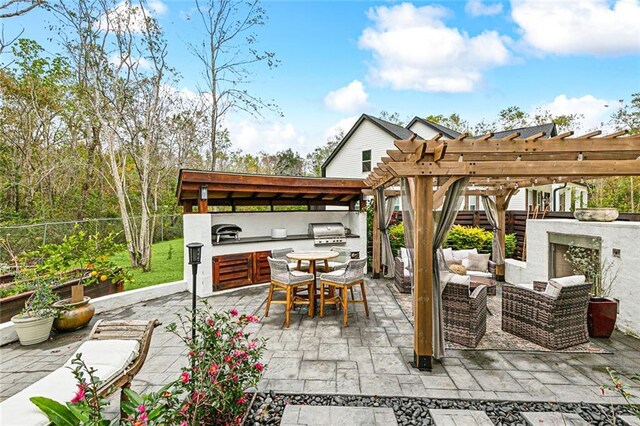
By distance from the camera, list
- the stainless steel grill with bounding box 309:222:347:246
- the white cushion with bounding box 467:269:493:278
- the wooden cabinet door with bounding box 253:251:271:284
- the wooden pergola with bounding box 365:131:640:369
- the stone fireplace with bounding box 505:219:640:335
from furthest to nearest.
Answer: the stainless steel grill with bounding box 309:222:347:246, the wooden cabinet door with bounding box 253:251:271:284, the white cushion with bounding box 467:269:493:278, the stone fireplace with bounding box 505:219:640:335, the wooden pergola with bounding box 365:131:640:369

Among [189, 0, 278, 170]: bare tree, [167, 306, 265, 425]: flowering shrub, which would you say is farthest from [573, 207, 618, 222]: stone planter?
[189, 0, 278, 170]: bare tree

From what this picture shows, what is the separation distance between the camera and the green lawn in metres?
7.14

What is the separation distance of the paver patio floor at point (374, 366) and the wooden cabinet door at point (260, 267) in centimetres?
223

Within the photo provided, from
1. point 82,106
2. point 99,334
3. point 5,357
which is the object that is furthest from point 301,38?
point 5,357

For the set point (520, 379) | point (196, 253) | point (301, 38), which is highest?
point (301, 38)

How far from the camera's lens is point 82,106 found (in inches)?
324

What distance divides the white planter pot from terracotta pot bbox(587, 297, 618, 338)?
723 centimetres

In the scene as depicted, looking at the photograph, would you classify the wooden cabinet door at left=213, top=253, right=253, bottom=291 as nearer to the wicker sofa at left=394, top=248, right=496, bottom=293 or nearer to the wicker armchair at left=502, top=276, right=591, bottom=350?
the wicker sofa at left=394, top=248, right=496, bottom=293

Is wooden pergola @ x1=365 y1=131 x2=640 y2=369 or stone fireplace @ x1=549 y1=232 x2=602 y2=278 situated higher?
wooden pergola @ x1=365 y1=131 x2=640 y2=369

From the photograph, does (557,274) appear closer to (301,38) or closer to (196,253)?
(196,253)

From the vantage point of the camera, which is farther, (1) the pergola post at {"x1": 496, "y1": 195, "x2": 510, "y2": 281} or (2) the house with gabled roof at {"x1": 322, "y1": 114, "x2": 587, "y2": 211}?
(2) the house with gabled roof at {"x1": 322, "y1": 114, "x2": 587, "y2": 211}

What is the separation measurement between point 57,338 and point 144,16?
840 centimetres

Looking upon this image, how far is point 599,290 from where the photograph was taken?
163 inches

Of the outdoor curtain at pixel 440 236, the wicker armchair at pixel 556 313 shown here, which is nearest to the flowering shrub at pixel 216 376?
the outdoor curtain at pixel 440 236
